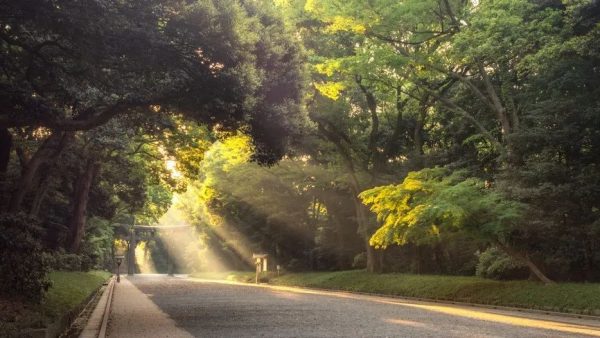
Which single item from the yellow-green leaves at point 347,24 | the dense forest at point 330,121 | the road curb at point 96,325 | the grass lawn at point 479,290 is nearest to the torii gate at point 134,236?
the dense forest at point 330,121

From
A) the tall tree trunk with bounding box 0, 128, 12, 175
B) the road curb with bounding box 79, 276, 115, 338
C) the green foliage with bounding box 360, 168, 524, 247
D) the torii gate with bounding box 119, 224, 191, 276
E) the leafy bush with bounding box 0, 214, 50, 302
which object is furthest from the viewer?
the torii gate with bounding box 119, 224, 191, 276

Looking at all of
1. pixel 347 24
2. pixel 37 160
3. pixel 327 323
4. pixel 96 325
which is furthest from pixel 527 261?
pixel 37 160

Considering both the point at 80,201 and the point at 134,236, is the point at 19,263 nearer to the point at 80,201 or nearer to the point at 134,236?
the point at 80,201

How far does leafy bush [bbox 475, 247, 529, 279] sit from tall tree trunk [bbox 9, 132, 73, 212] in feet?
54.8

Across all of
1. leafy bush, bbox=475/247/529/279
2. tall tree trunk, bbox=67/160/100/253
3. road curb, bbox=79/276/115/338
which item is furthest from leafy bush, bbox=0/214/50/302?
leafy bush, bbox=475/247/529/279

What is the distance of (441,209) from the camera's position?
18.2 m

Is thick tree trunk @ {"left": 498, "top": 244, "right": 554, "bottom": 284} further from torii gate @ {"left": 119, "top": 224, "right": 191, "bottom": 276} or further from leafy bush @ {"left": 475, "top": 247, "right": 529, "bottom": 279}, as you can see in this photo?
torii gate @ {"left": 119, "top": 224, "right": 191, "bottom": 276}

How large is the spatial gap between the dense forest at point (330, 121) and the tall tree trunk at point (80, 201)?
11 centimetres

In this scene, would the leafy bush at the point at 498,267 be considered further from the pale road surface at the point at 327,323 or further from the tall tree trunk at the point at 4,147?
the tall tree trunk at the point at 4,147

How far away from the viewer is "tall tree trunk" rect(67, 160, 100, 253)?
92.0 feet

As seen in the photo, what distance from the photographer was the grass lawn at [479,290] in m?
17.0

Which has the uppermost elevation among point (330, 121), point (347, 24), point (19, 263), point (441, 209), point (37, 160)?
point (347, 24)

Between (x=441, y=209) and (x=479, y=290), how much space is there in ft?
17.2

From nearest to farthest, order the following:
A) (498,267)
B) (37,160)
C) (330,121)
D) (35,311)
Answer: (35,311), (37,160), (498,267), (330,121)
